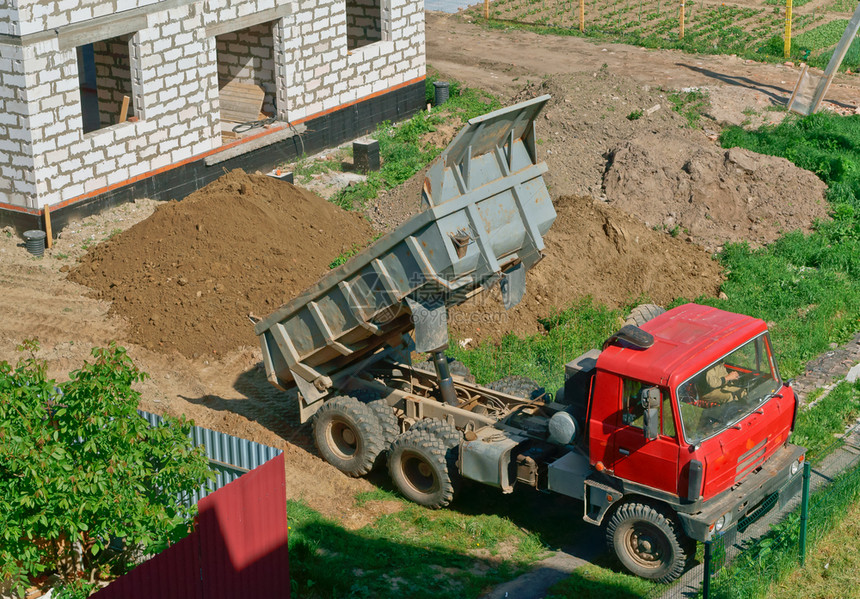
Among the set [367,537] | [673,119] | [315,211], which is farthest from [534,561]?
[673,119]

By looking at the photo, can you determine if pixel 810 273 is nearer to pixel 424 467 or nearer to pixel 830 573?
pixel 830 573

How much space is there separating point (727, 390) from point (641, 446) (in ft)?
3.08

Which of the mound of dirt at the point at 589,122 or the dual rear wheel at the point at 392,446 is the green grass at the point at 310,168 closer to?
the mound of dirt at the point at 589,122

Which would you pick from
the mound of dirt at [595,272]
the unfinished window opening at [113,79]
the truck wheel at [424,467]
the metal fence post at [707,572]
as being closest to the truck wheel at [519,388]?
the truck wheel at [424,467]

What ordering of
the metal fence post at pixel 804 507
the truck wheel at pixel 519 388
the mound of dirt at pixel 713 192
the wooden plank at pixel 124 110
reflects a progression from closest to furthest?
the metal fence post at pixel 804 507, the truck wheel at pixel 519 388, the mound of dirt at pixel 713 192, the wooden plank at pixel 124 110

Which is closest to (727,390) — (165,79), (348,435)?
(348,435)

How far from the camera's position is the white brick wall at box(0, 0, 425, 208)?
54.7ft

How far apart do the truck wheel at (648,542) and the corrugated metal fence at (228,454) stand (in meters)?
3.18

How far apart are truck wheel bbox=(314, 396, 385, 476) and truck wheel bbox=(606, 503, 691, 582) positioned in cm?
278

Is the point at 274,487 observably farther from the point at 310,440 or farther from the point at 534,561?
the point at 310,440

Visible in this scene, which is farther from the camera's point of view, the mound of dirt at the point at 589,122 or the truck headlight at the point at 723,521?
the mound of dirt at the point at 589,122

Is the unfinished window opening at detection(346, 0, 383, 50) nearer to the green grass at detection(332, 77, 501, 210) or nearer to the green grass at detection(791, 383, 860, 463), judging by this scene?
the green grass at detection(332, 77, 501, 210)

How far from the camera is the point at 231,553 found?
8.66 m

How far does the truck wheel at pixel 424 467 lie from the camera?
10664 millimetres
